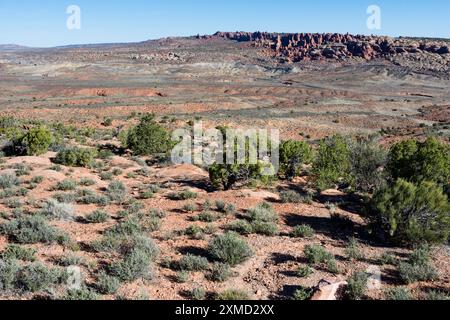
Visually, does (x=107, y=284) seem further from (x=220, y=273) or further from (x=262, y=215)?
(x=262, y=215)

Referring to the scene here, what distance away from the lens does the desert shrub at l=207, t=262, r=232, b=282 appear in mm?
7836

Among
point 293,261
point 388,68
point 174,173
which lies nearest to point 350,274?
point 293,261

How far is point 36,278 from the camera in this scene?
7.30 metres

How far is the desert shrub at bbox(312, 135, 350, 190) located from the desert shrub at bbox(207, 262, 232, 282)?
7.91m

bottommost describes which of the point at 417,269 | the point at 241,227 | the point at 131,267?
the point at 417,269

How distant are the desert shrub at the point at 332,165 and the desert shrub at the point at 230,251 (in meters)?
7.22

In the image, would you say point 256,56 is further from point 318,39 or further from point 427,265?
point 427,265

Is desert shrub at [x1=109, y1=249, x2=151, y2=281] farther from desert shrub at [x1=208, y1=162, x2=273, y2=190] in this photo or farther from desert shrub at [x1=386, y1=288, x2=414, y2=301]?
desert shrub at [x1=208, y1=162, x2=273, y2=190]

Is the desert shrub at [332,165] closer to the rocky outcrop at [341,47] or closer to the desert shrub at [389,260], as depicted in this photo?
the desert shrub at [389,260]

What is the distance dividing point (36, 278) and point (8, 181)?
7458mm

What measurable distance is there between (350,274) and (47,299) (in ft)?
18.3

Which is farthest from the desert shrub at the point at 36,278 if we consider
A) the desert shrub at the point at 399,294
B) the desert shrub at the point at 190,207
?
the desert shrub at the point at 399,294

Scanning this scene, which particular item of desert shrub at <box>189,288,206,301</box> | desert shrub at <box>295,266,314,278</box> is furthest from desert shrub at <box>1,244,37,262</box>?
desert shrub at <box>295,266,314,278</box>

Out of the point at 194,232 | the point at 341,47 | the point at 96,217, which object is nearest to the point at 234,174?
the point at 194,232
